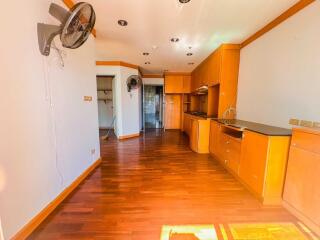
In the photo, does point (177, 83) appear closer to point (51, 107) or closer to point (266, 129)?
point (266, 129)

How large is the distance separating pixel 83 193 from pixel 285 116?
3.05 metres

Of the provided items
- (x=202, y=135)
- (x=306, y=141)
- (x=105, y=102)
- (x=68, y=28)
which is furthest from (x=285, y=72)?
(x=105, y=102)

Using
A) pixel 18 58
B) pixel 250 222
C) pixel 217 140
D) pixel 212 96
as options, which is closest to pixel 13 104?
pixel 18 58

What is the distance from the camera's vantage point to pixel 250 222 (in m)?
1.52

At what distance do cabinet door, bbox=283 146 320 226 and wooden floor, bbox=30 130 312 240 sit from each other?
210 mm

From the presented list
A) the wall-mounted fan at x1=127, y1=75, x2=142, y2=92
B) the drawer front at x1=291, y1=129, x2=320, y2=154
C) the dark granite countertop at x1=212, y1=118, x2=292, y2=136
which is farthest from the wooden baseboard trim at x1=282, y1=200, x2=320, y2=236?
the wall-mounted fan at x1=127, y1=75, x2=142, y2=92

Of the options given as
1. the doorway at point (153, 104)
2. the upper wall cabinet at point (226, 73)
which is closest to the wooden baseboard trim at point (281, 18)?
the upper wall cabinet at point (226, 73)

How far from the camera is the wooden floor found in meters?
1.44

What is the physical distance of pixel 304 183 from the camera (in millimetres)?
1482

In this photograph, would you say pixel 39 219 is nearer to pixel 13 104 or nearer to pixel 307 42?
pixel 13 104

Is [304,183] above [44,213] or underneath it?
above

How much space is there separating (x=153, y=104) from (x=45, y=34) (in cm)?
588

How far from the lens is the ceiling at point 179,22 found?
1.88 metres

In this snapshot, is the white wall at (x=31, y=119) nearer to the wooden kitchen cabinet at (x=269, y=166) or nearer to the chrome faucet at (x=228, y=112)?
the wooden kitchen cabinet at (x=269, y=166)
